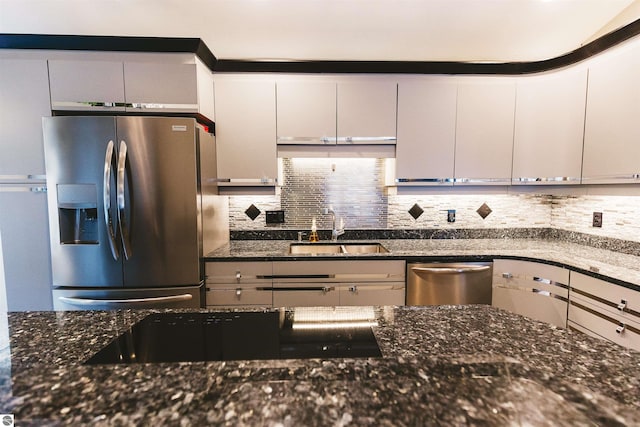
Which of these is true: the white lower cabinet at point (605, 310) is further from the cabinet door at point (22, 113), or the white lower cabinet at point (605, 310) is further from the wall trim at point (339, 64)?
the cabinet door at point (22, 113)

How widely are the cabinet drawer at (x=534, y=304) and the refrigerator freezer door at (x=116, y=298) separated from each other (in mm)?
2340

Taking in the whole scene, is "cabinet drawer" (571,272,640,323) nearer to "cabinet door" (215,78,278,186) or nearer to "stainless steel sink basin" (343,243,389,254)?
"stainless steel sink basin" (343,243,389,254)

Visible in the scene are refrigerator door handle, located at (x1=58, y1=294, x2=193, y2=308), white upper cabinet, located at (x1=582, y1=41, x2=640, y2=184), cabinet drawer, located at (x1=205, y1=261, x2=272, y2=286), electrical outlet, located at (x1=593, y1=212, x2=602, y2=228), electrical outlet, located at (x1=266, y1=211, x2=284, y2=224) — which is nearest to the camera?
white upper cabinet, located at (x1=582, y1=41, x2=640, y2=184)

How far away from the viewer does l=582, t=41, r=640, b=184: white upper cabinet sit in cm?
181

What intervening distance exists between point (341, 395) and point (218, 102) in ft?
7.81

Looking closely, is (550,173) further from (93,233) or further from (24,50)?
(24,50)

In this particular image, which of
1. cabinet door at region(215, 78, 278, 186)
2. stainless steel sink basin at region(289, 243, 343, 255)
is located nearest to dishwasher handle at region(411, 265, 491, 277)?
stainless steel sink basin at region(289, 243, 343, 255)

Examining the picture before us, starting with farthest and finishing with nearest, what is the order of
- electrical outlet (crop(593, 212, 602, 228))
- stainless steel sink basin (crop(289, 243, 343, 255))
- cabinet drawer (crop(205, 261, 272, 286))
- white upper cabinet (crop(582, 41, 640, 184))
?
stainless steel sink basin (crop(289, 243, 343, 255)), electrical outlet (crop(593, 212, 602, 228)), cabinet drawer (crop(205, 261, 272, 286)), white upper cabinet (crop(582, 41, 640, 184))

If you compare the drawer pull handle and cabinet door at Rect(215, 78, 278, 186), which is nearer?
the drawer pull handle

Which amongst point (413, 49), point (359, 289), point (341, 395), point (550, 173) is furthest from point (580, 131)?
point (341, 395)

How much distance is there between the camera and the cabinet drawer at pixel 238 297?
7.08 ft

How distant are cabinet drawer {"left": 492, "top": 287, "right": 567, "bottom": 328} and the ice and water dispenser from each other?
293 cm

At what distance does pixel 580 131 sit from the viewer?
2.17 meters

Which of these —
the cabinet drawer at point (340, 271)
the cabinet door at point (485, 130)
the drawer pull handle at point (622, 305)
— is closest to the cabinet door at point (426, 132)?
the cabinet door at point (485, 130)
